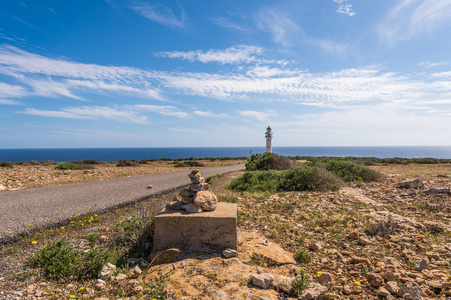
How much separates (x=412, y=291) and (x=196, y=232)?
3.02 m

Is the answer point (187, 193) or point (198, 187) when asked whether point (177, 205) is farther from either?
point (198, 187)

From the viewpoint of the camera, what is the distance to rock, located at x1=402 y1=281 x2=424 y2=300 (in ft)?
8.81

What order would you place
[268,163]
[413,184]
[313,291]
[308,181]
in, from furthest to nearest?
[268,163] < [308,181] < [413,184] < [313,291]

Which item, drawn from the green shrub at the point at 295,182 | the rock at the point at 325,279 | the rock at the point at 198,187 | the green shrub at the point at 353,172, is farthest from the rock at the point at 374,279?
the green shrub at the point at 353,172

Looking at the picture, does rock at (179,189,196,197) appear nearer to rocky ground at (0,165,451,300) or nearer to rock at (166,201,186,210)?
rock at (166,201,186,210)

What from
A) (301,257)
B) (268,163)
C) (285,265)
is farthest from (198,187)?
(268,163)

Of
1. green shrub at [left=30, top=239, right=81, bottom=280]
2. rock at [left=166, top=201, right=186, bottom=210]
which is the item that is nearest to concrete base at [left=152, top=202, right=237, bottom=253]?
rock at [left=166, top=201, right=186, bottom=210]

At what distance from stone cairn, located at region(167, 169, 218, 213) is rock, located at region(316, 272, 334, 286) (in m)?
2.06

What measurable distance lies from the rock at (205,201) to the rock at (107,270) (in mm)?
1607

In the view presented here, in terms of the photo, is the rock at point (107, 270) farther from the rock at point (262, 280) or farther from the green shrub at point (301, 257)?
the green shrub at point (301, 257)

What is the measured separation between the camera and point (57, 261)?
11.0ft

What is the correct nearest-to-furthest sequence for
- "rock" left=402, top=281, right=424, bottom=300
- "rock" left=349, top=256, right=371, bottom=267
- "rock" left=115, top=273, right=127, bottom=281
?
"rock" left=402, top=281, right=424, bottom=300 → "rock" left=115, top=273, right=127, bottom=281 → "rock" left=349, top=256, right=371, bottom=267

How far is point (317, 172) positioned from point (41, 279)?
9996mm

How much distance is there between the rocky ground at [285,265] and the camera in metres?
2.85
